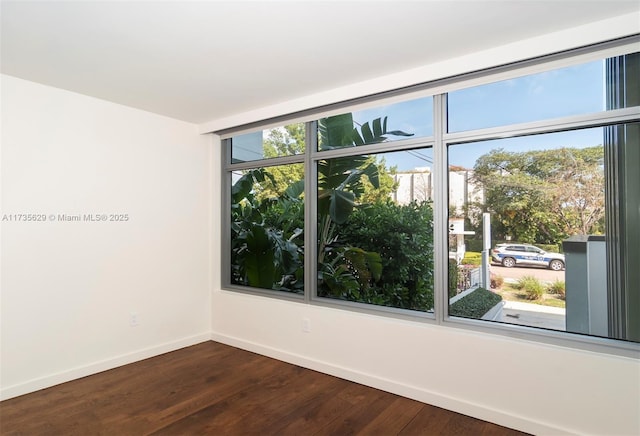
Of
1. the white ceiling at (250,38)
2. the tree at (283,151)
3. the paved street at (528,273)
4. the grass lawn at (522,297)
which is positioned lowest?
the grass lawn at (522,297)

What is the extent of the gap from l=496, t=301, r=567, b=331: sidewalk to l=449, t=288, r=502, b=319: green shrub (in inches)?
3.6

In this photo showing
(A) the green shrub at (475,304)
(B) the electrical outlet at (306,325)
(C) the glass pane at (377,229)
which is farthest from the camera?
(B) the electrical outlet at (306,325)

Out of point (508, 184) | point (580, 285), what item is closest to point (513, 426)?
point (580, 285)

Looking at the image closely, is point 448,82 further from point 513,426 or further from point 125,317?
point 125,317

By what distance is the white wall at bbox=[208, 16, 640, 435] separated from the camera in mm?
2102

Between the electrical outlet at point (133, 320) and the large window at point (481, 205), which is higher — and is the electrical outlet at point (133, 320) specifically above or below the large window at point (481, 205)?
below

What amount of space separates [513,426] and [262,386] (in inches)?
71.5

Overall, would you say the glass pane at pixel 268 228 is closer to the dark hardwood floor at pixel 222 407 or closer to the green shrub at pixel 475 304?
the dark hardwood floor at pixel 222 407

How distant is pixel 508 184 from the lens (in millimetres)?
2557

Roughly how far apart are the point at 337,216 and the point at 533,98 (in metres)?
1.74

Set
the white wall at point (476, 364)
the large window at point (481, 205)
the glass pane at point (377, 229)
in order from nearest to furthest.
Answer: the white wall at point (476, 364) → the large window at point (481, 205) → the glass pane at point (377, 229)

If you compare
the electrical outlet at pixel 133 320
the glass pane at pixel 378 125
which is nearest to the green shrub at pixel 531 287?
the glass pane at pixel 378 125

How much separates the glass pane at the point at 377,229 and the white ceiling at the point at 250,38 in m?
0.78

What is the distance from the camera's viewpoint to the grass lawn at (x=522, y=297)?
94.8 inches
